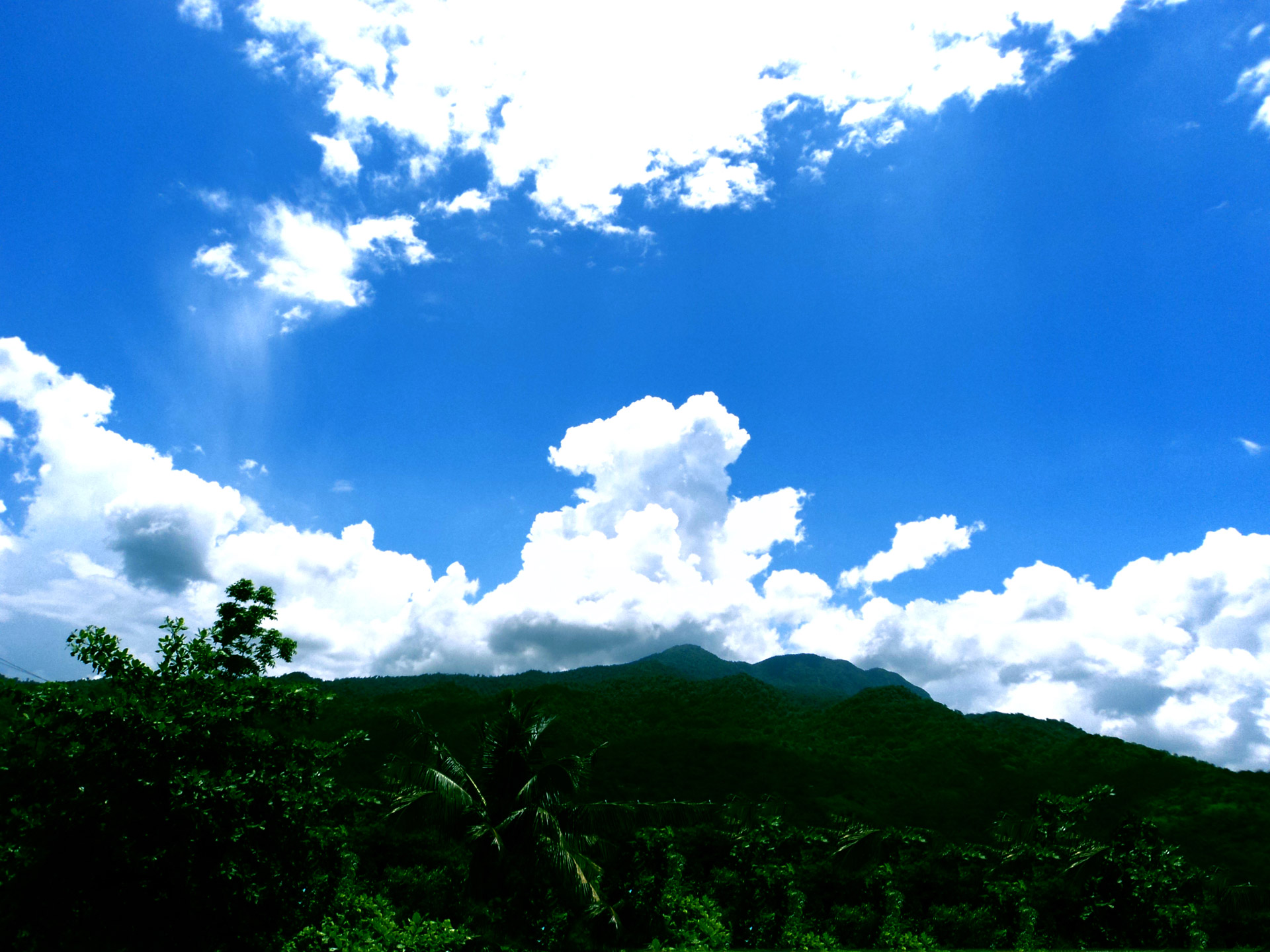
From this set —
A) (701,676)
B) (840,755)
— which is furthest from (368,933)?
(701,676)

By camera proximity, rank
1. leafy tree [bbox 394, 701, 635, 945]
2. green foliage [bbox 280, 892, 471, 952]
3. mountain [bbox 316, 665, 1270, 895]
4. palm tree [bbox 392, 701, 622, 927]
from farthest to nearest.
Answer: mountain [bbox 316, 665, 1270, 895] → palm tree [bbox 392, 701, 622, 927] → leafy tree [bbox 394, 701, 635, 945] → green foliage [bbox 280, 892, 471, 952]

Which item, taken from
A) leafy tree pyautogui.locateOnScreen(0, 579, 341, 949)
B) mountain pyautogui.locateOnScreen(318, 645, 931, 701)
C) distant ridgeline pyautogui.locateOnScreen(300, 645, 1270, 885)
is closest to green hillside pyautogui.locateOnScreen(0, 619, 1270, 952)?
leafy tree pyautogui.locateOnScreen(0, 579, 341, 949)

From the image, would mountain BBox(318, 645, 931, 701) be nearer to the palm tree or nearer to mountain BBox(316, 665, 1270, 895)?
mountain BBox(316, 665, 1270, 895)

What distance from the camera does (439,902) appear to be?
17.6 m

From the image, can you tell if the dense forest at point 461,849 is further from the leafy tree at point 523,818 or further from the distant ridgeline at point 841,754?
the distant ridgeline at point 841,754

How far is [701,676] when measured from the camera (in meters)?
111

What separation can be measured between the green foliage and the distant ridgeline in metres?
24.2

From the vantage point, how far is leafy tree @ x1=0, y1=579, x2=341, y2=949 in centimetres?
896

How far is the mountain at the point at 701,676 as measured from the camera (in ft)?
254

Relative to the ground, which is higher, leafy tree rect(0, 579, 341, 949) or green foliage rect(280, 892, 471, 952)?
leafy tree rect(0, 579, 341, 949)

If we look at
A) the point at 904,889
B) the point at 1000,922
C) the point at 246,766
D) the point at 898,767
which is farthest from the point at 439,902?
the point at 898,767

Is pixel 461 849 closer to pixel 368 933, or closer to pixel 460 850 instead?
pixel 460 850

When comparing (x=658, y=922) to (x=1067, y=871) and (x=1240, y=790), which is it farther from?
(x=1240, y=790)

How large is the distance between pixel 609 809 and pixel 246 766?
11370mm
